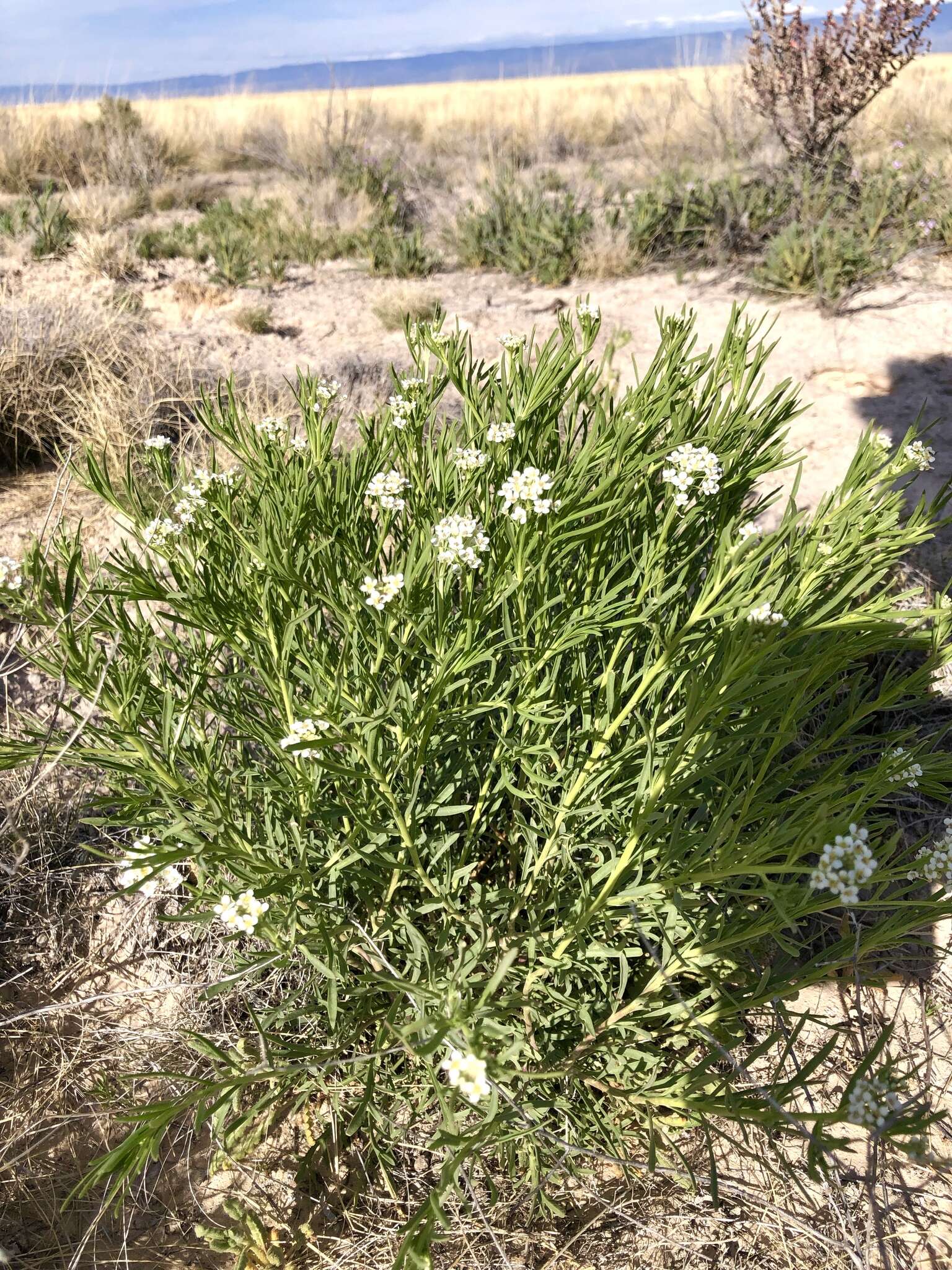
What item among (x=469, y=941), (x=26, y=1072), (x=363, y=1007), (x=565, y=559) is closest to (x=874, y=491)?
(x=565, y=559)

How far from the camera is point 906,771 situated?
1.65m

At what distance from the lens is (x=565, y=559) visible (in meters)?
1.66

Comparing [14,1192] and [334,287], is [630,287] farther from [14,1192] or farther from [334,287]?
[14,1192]

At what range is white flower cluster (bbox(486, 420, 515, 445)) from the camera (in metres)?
1.51

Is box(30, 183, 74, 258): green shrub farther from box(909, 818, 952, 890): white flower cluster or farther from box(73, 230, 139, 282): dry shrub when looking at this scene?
box(909, 818, 952, 890): white flower cluster

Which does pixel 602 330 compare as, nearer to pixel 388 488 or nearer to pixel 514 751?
pixel 388 488

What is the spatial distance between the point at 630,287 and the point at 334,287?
2.30 metres

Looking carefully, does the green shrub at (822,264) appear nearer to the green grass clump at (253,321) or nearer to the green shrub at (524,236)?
the green shrub at (524,236)

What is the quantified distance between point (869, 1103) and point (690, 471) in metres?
0.96

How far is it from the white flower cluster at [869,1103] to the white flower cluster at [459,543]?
89 cm

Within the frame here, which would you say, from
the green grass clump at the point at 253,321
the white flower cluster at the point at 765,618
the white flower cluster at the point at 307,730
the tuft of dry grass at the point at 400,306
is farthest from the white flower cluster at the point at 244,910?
the green grass clump at the point at 253,321

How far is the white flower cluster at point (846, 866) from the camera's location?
3.57 ft

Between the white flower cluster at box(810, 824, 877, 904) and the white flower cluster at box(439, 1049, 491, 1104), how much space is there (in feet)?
1.62

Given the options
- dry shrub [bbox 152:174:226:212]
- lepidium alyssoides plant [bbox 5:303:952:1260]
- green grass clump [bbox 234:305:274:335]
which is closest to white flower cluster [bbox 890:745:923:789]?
lepidium alyssoides plant [bbox 5:303:952:1260]
